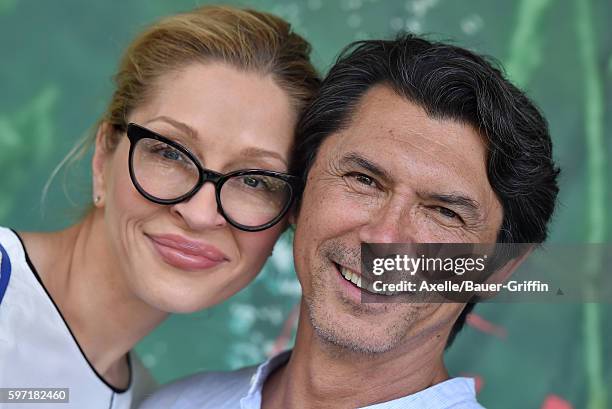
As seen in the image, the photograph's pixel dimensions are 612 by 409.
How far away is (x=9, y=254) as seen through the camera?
1.98 meters

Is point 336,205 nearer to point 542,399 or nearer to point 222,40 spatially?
point 222,40

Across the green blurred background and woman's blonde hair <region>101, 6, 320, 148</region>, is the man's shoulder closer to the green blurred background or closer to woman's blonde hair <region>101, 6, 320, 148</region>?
woman's blonde hair <region>101, 6, 320, 148</region>

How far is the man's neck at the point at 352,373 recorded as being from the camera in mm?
1946

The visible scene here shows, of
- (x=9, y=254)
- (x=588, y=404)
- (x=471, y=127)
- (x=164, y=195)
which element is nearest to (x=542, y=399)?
(x=588, y=404)

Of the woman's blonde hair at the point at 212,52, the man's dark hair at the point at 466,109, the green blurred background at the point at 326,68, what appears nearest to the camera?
the man's dark hair at the point at 466,109

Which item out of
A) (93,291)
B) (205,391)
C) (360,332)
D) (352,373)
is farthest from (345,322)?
(93,291)

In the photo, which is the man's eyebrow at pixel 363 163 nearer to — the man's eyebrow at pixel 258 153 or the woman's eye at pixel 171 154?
the man's eyebrow at pixel 258 153

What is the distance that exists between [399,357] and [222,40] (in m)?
0.87

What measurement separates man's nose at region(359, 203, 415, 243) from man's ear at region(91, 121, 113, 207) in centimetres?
70

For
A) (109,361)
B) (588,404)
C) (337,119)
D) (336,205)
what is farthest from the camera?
(588,404)

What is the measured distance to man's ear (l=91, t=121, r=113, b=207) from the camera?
2.16 m

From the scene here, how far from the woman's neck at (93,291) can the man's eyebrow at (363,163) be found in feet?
2.08

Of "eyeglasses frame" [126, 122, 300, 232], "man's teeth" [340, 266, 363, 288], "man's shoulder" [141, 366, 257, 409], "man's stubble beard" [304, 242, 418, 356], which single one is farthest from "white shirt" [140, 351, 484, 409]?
"eyeglasses frame" [126, 122, 300, 232]

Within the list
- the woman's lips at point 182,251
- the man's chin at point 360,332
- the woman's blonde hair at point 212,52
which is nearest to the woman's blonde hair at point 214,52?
the woman's blonde hair at point 212,52
